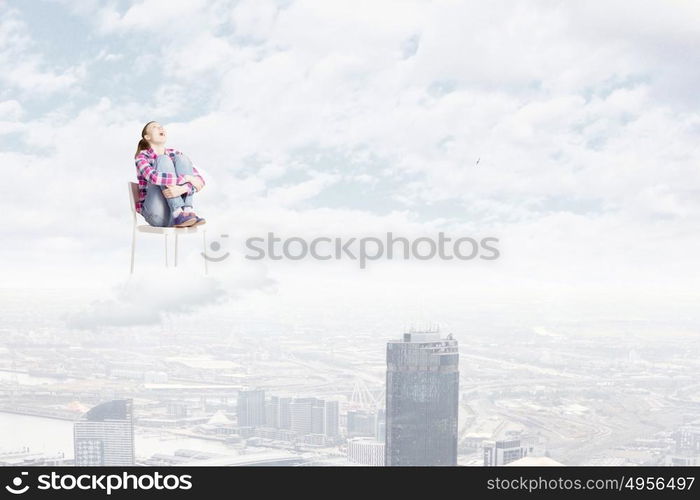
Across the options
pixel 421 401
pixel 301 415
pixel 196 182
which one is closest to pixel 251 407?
pixel 301 415

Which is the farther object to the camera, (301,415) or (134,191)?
(301,415)

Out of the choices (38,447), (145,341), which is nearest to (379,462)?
(145,341)

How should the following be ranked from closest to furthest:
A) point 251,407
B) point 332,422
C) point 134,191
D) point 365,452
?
point 134,191
point 365,452
point 332,422
point 251,407

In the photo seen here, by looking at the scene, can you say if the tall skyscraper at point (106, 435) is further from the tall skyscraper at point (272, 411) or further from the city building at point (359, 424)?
the city building at point (359, 424)

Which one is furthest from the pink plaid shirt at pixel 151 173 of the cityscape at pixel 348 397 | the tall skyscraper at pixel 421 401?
the tall skyscraper at pixel 421 401

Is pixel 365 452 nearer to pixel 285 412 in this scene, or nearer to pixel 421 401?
pixel 285 412

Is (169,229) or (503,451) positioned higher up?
(169,229)
